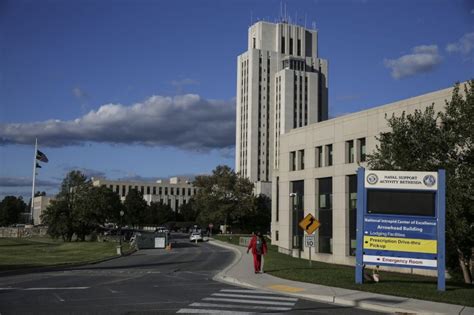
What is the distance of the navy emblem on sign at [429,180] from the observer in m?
17.4

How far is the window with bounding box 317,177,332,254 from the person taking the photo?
45.5 meters

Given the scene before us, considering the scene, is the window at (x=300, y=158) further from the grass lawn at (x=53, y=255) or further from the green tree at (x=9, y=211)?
the green tree at (x=9, y=211)

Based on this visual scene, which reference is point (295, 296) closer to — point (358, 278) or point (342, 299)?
point (342, 299)

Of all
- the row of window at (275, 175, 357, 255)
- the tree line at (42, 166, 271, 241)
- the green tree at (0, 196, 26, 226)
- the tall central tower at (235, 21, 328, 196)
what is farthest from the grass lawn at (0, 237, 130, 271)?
the green tree at (0, 196, 26, 226)

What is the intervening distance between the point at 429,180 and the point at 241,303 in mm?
7423

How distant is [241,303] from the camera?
45.7 ft

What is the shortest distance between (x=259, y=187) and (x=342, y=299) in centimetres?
12232

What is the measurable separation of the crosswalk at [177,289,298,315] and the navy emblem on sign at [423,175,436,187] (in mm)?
5838

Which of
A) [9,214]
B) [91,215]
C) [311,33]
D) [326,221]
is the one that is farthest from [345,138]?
[9,214]

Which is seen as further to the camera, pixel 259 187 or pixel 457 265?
pixel 259 187

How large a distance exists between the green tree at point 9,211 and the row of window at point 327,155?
5998 inches

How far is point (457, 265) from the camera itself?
28359 millimetres

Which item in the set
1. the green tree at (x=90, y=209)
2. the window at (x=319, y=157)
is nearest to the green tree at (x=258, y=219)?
the green tree at (x=90, y=209)

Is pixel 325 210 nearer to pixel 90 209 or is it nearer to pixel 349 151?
pixel 349 151
